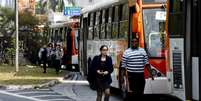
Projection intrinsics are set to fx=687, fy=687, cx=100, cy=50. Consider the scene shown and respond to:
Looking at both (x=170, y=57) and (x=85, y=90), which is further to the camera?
(x=85, y=90)

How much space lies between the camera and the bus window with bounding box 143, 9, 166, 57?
1831 cm

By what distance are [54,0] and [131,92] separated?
73.0m

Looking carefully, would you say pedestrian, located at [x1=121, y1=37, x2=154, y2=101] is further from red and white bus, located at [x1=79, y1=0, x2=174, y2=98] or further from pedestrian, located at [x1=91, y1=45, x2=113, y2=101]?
pedestrian, located at [x1=91, y1=45, x2=113, y2=101]

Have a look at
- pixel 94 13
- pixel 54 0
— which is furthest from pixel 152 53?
pixel 54 0

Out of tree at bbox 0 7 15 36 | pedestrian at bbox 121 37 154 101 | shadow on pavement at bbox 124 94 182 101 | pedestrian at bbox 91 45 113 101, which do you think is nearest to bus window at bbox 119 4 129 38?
shadow on pavement at bbox 124 94 182 101

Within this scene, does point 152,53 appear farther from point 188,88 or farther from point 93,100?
point 188,88

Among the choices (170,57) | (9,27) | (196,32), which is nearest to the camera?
(196,32)

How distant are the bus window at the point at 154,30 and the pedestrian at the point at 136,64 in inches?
23.4

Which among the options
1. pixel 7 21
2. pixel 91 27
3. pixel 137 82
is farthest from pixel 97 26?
pixel 7 21

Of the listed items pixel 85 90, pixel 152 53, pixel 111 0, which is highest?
pixel 111 0

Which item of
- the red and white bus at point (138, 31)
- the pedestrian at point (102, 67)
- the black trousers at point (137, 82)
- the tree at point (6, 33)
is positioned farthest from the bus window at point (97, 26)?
the tree at point (6, 33)

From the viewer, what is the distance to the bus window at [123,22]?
789 inches

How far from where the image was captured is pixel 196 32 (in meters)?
12.7

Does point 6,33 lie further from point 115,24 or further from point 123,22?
point 123,22
